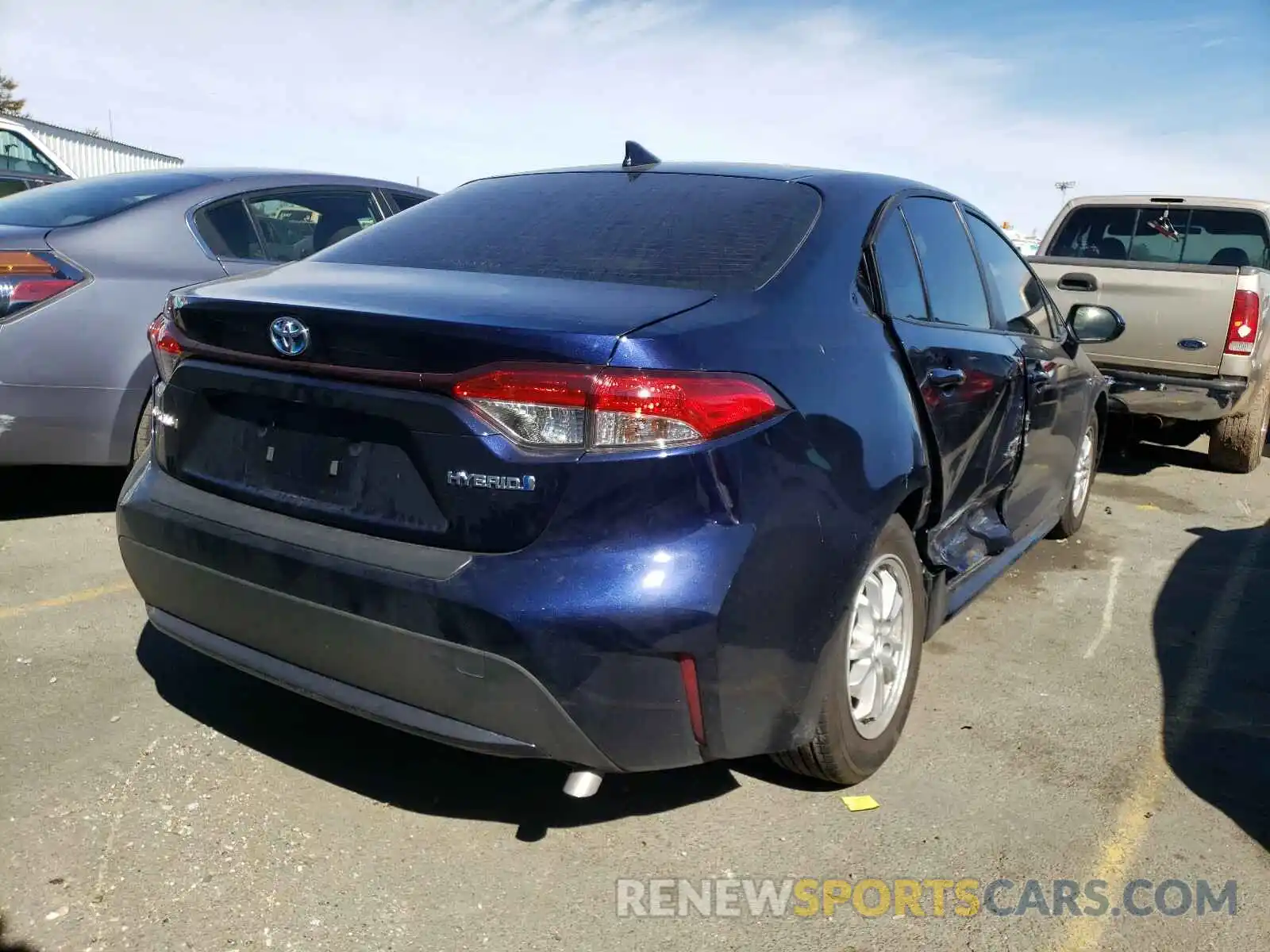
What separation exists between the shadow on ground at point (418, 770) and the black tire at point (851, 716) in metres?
0.28

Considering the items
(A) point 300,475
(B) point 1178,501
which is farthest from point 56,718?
(B) point 1178,501

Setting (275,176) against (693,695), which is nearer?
(693,695)

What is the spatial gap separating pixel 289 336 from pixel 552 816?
1.32 meters

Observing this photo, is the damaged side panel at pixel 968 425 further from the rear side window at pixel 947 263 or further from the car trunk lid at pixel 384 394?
the car trunk lid at pixel 384 394

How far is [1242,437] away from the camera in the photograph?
281 inches

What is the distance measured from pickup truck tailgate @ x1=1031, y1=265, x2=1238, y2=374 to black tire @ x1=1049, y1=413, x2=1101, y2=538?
47.1 inches

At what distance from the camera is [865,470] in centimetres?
253

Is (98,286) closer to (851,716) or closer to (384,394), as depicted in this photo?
(384,394)

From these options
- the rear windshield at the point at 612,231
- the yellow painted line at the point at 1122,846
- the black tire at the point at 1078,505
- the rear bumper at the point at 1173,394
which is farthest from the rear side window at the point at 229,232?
the rear bumper at the point at 1173,394

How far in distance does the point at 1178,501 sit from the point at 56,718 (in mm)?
6018

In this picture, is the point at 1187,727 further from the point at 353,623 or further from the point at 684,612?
the point at 353,623

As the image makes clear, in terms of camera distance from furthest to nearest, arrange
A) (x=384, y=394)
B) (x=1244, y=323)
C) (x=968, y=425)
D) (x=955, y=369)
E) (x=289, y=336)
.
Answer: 1. (x=1244, y=323)
2. (x=968, y=425)
3. (x=955, y=369)
4. (x=289, y=336)
5. (x=384, y=394)

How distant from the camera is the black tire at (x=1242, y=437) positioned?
707 centimetres

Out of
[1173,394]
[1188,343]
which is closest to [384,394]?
[1173,394]
